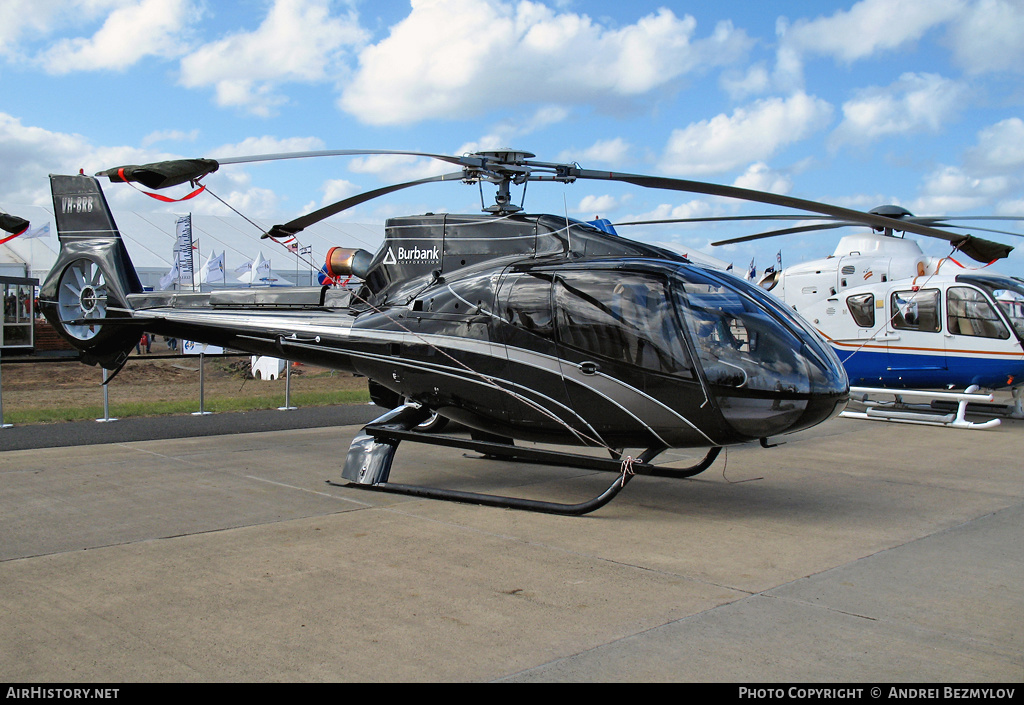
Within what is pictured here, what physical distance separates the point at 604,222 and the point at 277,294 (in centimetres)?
375

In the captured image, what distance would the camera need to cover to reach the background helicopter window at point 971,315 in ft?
42.3

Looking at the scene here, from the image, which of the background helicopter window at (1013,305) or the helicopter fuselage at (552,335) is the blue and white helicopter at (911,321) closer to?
the background helicopter window at (1013,305)

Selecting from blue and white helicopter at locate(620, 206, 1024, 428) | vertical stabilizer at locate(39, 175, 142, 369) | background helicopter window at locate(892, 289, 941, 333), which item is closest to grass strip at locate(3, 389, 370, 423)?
vertical stabilizer at locate(39, 175, 142, 369)

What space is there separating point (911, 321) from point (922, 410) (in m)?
1.56

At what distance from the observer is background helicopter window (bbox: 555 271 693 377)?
643 centimetres

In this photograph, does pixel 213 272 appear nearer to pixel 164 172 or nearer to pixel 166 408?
pixel 166 408

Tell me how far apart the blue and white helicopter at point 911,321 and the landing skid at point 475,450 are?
5.91 meters

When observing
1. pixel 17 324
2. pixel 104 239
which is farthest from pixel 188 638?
pixel 17 324

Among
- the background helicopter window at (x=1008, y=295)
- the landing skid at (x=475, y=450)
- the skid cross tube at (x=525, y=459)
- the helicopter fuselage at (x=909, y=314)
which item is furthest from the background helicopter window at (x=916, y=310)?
the skid cross tube at (x=525, y=459)

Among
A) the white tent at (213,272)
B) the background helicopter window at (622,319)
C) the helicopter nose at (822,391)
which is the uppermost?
the white tent at (213,272)

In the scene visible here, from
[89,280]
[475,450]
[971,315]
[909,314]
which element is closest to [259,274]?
[89,280]

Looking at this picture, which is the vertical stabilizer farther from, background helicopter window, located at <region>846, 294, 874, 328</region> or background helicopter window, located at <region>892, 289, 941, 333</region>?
background helicopter window, located at <region>892, 289, 941, 333</region>

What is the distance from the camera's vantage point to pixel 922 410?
13.9 m

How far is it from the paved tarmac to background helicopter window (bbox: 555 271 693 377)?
143 cm
